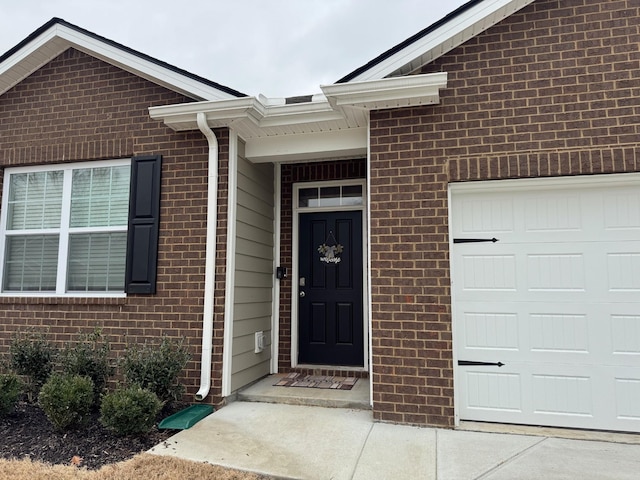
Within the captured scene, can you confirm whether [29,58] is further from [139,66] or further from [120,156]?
[120,156]

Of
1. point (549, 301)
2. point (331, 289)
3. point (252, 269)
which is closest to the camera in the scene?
point (549, 301)

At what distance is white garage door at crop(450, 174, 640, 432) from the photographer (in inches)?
148

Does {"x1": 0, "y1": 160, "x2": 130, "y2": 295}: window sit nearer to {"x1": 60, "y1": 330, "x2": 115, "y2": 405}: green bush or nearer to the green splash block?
{"x1": 60, "y1": 330, "x2": 115, "y2": 405}: green bush

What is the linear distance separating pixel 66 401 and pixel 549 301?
4.43m

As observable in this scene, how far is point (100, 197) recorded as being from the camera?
507 centimetres

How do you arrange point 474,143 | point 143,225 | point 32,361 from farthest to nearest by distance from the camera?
point 143,225, point 32,361, point 474,143

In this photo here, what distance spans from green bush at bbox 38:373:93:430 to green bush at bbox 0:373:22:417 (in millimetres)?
579

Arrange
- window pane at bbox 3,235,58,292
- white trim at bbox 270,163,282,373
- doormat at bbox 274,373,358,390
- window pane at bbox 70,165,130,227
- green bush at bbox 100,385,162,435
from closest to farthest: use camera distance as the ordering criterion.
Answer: green bush at bbox 100,385,162,435, doormat at bbox 274,373,358,390, window pane at bbox 70,165,130,227, window pane at bbox 3,235,58,292, white trim at bbox 270,163,282,373

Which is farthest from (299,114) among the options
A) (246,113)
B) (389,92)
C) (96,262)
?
(96,262)

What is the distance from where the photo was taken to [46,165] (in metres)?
5.28

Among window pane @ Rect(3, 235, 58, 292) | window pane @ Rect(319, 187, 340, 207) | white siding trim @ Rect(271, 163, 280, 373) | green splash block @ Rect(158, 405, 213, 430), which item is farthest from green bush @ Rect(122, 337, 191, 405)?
window pane @ Rect(319, 187, 340, 207)

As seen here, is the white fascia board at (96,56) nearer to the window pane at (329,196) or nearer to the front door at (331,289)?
the window pane at (329,196)

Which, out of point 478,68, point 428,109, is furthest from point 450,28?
point 428,109

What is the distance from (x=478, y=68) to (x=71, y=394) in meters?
4.85
